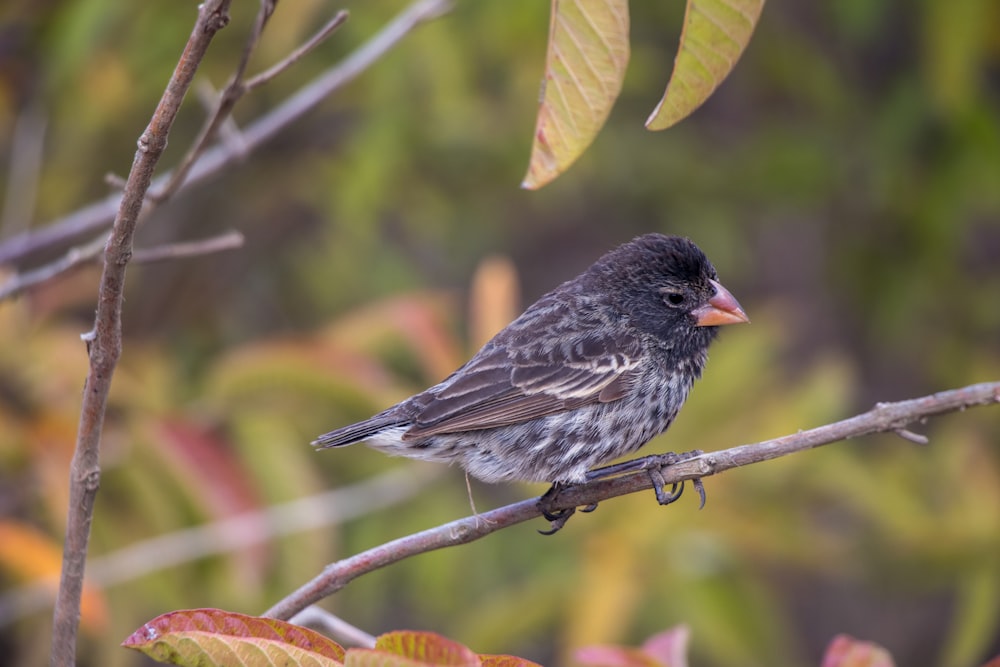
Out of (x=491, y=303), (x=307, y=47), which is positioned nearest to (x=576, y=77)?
(x=307, y=47)

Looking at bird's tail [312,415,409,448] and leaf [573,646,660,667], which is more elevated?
bird's tail [312,415,409,448]

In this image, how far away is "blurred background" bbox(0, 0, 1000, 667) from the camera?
4.08 m

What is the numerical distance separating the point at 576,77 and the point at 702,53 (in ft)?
0.69

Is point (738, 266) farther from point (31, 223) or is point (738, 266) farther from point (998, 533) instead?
point (31, 223)

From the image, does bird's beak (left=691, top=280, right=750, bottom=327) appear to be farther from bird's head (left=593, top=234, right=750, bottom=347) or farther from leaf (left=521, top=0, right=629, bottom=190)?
leaf (left=521, top=0, right=629, bottom=190)

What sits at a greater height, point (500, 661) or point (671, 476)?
point (671, 476)

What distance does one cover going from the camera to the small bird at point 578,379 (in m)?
3.36

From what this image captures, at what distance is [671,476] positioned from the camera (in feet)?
7.82

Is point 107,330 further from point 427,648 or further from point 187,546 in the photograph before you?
point 187,546

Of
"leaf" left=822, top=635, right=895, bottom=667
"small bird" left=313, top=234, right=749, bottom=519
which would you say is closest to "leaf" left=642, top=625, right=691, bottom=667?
"leaf" left=822, top=635, right=895, bottom=667

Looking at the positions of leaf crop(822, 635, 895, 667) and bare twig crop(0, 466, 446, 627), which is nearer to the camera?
leaf crop(822, 635, 895, 667)

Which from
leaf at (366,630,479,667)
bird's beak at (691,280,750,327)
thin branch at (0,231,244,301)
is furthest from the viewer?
bird's beak at (691,280,750,327)

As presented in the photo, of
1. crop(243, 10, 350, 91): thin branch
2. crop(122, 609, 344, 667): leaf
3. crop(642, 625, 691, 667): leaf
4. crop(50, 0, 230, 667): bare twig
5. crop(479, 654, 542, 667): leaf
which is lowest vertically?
crop(642, 625, 691, 667): leaf

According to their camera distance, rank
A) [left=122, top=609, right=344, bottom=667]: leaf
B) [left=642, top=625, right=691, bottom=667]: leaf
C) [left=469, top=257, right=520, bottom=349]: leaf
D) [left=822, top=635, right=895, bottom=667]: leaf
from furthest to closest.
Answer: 1. [left=469, top=257, right=520, bottom=349]: leaf
2. [left=642, top=625, right=691, bottom=667]: leaf
3. [left=822, top=635, right=895, bottom=667]: leaf
4. [left=122, top=609, right=344, bottom=667]: leaf
